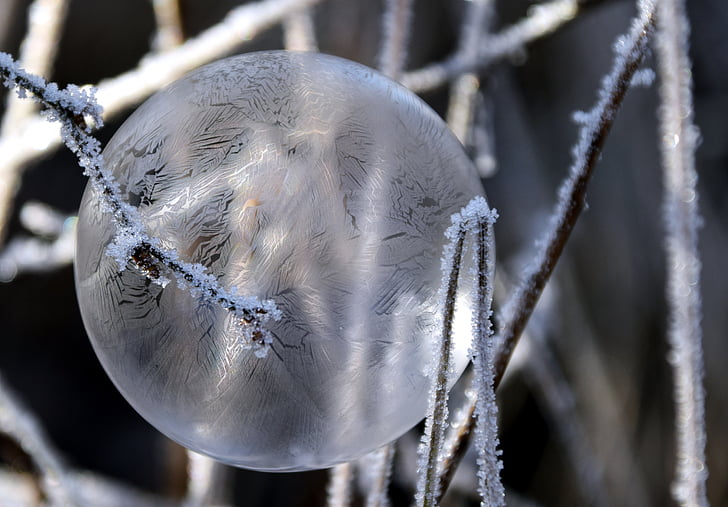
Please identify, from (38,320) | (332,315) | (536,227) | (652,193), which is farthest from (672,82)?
(38,320)

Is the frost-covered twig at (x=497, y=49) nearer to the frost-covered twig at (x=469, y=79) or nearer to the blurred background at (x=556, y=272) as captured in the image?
the frost-covered twig at (x=469, y=79)

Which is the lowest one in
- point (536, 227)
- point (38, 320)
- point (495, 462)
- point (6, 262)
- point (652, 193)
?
point (495, 462)

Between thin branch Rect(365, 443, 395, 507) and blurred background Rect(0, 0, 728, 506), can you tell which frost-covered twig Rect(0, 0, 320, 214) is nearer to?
thin branch Rect(365, 443, 395, 507)

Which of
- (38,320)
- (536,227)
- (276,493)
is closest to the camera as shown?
(536,227)

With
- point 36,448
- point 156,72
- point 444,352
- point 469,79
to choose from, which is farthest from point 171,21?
point 444,352

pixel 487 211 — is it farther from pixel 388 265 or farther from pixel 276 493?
pixel 276 493

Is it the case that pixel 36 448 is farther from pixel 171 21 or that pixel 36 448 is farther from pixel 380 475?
pixel 171 21

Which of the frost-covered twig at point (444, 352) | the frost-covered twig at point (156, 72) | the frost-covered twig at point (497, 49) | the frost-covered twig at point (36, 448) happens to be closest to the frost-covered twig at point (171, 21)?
the frost-covered twig at point (156, 72)
